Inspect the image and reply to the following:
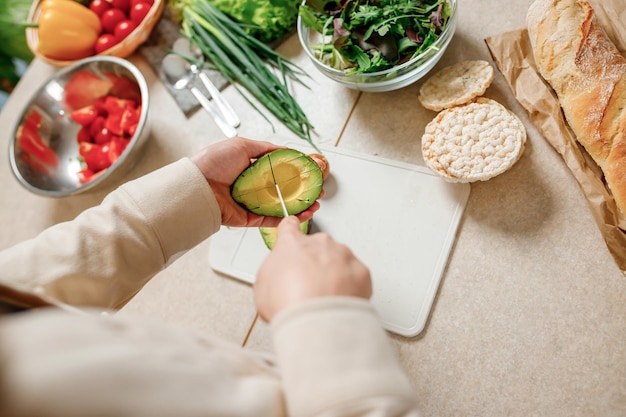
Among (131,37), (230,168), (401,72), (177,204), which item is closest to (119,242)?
(177,204)

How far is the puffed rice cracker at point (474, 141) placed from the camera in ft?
2.72

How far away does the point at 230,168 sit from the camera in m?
0.83

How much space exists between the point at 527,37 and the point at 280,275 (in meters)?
0.70

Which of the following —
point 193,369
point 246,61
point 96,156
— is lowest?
point 96,156

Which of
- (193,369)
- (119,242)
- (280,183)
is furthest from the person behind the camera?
(280,183)

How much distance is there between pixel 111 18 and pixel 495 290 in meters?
1.08

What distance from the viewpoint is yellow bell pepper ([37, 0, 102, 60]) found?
1.21 metres

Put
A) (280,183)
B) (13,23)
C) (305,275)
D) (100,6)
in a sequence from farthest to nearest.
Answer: (13,23) → (100,6) → (280,183) → (305,275)

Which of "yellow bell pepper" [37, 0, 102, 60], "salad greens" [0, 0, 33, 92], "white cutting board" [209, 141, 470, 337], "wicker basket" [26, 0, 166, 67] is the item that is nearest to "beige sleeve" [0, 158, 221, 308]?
"white cutting board" [209, 141, 470, 337]

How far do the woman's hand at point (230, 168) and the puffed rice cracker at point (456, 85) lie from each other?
0.98 ft

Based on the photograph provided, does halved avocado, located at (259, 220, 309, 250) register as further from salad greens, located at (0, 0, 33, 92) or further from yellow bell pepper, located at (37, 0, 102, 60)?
salad greens, located at (0, 0, 33, 92)

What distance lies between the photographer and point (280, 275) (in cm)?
54

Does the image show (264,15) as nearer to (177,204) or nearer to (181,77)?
(181,77)

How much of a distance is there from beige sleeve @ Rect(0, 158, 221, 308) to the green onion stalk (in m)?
0.31
